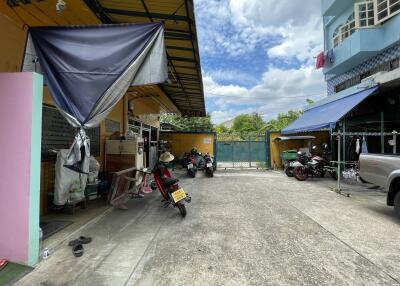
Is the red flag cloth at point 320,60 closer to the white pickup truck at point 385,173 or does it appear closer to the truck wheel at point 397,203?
the white pickup truck at point 385,173

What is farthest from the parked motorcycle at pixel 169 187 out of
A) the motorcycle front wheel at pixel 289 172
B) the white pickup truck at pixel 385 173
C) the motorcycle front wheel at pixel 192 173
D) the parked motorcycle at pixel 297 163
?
the motorcycle front wheel at pixel 289 172

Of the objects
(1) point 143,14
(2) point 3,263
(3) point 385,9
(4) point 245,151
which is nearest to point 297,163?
(4) point 245,151

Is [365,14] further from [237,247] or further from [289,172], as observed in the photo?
[237,247]

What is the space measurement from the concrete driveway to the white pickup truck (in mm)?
436

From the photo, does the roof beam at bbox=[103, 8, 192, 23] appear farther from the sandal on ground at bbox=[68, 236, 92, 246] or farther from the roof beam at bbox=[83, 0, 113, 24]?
the sandal on ground at bbox=[68, 236, 92, 246]

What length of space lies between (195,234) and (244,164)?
34.4ft

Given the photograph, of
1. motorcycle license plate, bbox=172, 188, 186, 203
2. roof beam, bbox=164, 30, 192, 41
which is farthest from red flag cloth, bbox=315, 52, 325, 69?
motorcycle license plate, bbox=172, 188, 186, 203

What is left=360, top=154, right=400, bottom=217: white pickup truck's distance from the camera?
454cm

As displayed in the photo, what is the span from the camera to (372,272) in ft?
8.93

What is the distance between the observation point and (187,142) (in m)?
13.4

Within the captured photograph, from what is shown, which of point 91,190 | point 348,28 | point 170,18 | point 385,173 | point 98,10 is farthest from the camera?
point 348,28

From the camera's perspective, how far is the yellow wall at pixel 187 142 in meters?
13.2

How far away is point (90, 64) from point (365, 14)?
38.1 ft

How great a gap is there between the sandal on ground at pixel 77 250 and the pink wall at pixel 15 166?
1.65 feet
